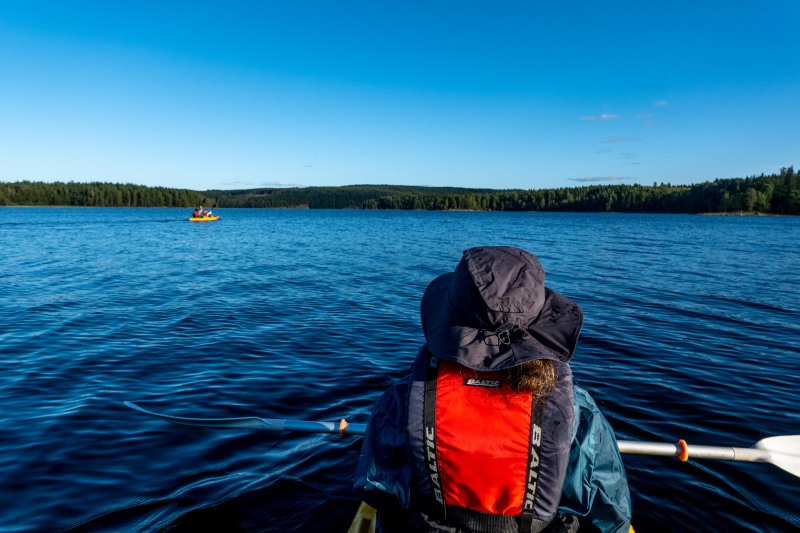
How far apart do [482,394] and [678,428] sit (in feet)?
23.0

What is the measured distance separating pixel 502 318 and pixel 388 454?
51.4 inches

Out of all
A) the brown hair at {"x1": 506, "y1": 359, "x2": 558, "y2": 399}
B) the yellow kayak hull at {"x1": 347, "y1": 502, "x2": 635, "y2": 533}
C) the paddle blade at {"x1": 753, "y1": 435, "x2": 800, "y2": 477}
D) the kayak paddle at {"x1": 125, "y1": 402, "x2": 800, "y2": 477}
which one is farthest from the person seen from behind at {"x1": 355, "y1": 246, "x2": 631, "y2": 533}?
the paddle blade at {"x1": 753, "y1": 435, "x2": 800, "y2": 477}

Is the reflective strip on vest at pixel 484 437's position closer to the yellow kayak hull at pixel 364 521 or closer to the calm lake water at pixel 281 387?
the yellow kayak hull at pixel 364 521

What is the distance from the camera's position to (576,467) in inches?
113

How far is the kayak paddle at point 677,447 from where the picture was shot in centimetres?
488

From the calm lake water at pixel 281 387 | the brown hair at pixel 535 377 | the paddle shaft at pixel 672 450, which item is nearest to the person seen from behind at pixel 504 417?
the brown hair at pixel 535 377

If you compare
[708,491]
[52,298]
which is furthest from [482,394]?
[52,298]

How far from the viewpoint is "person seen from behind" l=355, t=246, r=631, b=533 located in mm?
2693

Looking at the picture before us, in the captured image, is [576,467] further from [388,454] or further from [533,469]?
[388,454]

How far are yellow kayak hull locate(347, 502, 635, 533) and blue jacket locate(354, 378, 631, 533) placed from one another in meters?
0.93

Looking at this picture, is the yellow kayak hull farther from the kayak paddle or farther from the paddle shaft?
the paddle shaft

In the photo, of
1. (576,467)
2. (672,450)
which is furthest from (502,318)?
(672,450)

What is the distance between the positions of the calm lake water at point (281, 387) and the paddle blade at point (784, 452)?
0.38 meters

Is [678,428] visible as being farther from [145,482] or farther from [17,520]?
[17,520]
